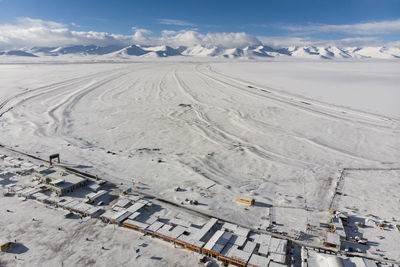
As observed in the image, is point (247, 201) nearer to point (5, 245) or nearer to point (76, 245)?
point (76, 245)

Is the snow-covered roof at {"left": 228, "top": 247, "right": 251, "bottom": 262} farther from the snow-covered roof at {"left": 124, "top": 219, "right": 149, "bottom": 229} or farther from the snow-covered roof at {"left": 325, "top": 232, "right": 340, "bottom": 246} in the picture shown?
the snow-covered roof at {"left": 124, "top": 219, "right": 149, "bottom": 229}

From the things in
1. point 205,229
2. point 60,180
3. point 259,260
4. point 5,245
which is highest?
point 60,180

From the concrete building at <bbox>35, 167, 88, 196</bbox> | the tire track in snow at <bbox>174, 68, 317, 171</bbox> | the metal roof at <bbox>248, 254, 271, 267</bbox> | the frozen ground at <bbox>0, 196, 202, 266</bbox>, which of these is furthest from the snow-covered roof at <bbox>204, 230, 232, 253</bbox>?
the tire track in snow at <bbox>174, 68, 317, 171</bbox>

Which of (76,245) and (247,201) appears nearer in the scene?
(76,245)

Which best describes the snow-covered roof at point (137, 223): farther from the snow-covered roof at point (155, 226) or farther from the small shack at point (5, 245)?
the small shack at point (5, 245)

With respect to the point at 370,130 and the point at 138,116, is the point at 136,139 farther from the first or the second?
the point at 370,130

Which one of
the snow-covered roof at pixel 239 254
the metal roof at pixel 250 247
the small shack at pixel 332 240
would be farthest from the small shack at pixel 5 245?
the small shack at pixel 332 240

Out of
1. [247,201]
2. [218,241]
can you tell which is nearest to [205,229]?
[218,241]

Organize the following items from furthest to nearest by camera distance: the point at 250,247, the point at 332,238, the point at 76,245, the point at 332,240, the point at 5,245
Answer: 1. the point at 332,238
2. the point at 332,240
3. the point at 76,245
4. the point at 250,247
5. the point at 5,245

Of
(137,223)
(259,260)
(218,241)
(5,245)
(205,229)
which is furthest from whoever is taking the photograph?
(137,223)

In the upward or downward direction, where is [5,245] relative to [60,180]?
downward

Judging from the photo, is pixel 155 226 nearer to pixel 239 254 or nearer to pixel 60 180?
pixel 239 254
